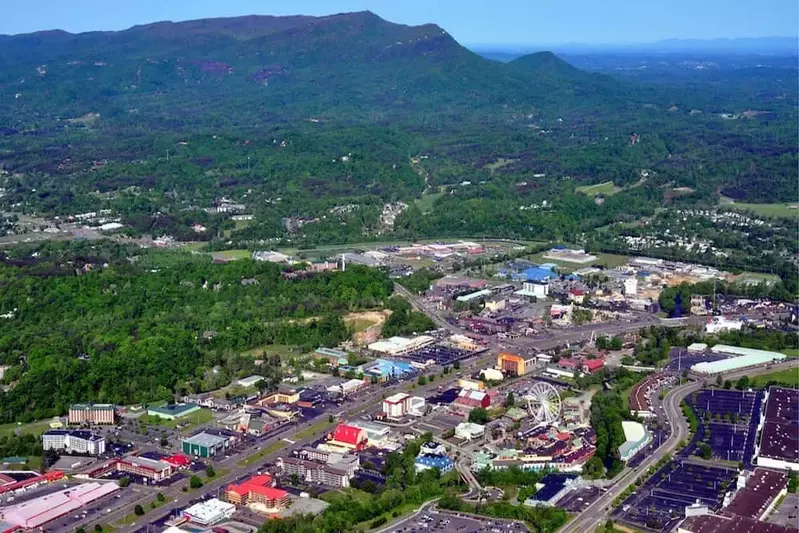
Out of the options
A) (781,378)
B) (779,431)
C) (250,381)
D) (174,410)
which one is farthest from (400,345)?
(779,431)

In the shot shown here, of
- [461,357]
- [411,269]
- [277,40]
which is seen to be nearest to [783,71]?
[277,40]

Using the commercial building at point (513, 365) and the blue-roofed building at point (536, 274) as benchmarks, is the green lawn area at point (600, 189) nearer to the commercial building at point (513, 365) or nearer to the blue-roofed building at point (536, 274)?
the blue-roofed building at point (536, 274)

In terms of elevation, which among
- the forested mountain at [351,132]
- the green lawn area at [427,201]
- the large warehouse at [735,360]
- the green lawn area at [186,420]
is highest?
the forested mountain at [351,132]

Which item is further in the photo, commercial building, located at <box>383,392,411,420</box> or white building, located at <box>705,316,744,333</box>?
white building, located at <box>705,316,744,333</box>

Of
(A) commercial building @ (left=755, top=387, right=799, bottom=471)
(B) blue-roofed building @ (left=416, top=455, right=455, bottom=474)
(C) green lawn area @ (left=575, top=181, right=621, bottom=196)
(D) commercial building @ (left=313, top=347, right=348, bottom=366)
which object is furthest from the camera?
(C) green lawn area @ (left=575, top=181, right=621, bottom=196)

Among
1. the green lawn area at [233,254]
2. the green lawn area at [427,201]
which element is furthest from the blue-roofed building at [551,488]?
the green lawn area at [427,201]

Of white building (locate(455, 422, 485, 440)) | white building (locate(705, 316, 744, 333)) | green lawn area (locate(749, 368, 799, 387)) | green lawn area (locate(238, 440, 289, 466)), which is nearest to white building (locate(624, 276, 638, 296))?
white building (locate(705, 316, 744, 333))

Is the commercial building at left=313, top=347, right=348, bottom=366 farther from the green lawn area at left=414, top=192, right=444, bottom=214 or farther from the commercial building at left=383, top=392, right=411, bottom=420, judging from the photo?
the green lawn area at left=414, top=192, right=444, bottom=214
